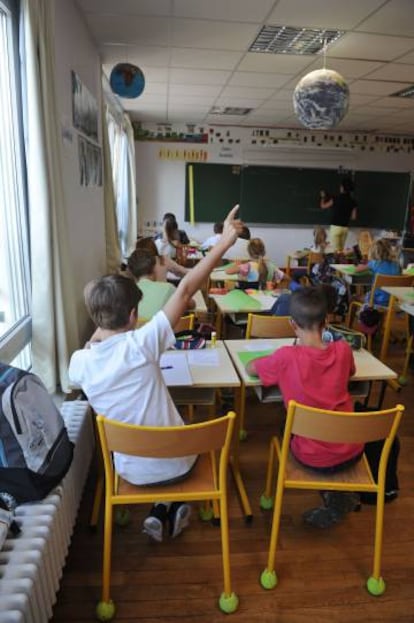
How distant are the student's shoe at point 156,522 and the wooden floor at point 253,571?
12cm

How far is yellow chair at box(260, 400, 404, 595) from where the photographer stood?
152 cm

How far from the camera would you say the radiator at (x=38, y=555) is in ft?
Result: 3.94

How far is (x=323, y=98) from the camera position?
2.76 metres

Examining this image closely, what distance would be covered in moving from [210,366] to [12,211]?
4.47ft

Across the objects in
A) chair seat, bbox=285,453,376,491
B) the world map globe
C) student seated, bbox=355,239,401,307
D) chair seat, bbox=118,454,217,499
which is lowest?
chair seat, bbox=285,453,376,491

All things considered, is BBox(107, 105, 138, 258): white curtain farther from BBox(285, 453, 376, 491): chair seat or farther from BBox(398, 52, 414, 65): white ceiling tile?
BBox(285, 453, 376, 491): chair seat

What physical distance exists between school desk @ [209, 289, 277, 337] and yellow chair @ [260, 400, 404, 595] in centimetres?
151

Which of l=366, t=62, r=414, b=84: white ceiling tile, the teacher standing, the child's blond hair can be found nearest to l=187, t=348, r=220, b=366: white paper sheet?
the child's blond hair

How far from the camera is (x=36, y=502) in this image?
59.2 inches

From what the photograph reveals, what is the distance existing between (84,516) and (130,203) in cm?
562

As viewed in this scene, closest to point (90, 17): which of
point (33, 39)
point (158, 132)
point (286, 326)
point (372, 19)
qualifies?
point (33, 39)

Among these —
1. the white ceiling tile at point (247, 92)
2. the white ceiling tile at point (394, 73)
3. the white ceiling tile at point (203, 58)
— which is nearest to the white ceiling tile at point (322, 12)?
the white ceiling tile at point (203, 58)

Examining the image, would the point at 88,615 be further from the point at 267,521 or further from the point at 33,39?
the point at 33,39

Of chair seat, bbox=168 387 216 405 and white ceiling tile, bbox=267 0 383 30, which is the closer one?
chair seat, bbox=168 387 216 405
